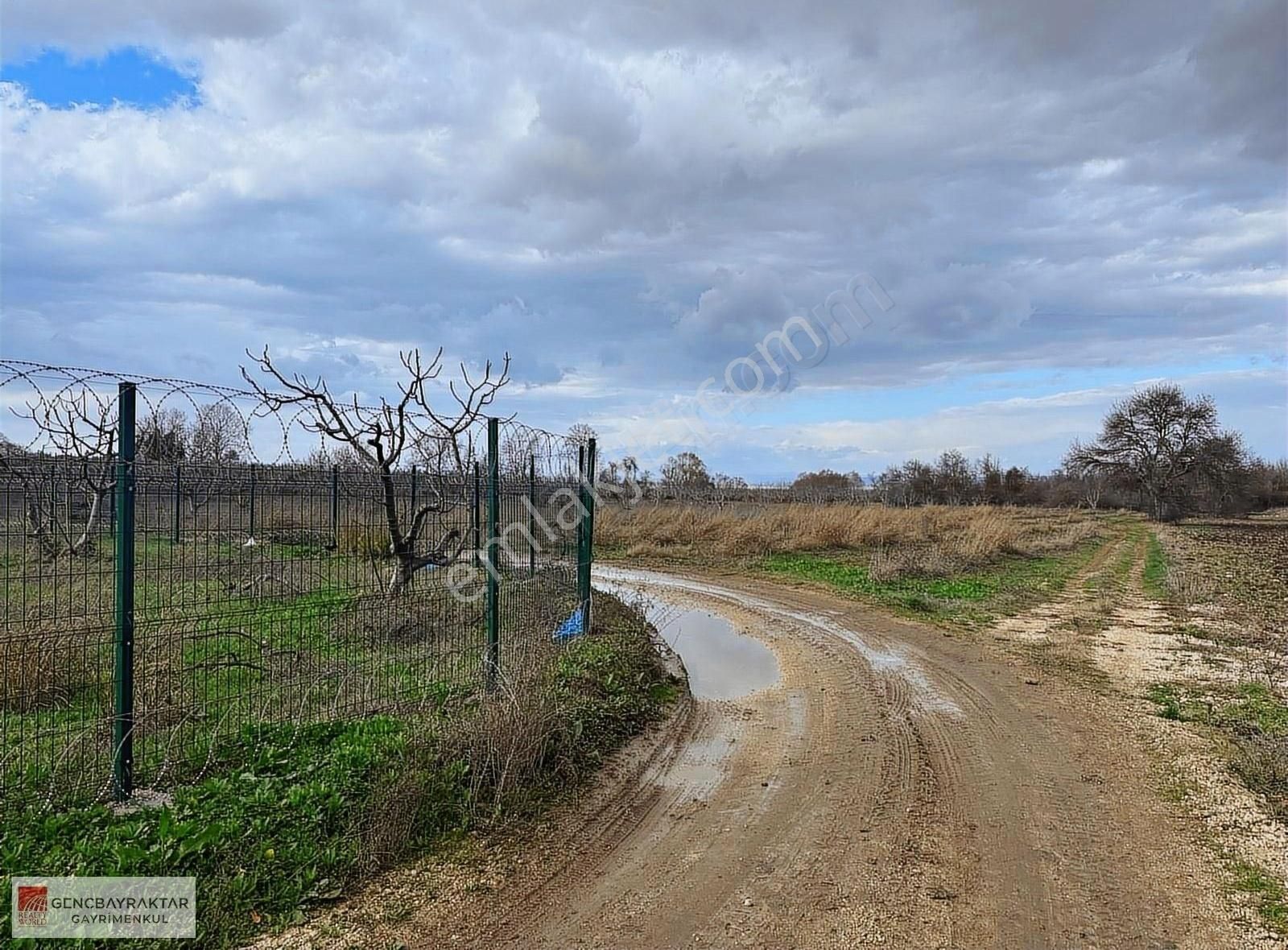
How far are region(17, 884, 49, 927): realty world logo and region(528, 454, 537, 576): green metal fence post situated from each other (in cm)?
512

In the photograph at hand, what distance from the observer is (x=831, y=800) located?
5258 mm

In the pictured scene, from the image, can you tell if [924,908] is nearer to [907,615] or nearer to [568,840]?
[568,840]

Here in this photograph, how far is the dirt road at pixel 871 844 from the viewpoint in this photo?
3.75 meters

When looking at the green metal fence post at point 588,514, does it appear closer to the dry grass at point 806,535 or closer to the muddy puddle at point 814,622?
the muddy puddle at point 814,622

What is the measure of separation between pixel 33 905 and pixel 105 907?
27 cm

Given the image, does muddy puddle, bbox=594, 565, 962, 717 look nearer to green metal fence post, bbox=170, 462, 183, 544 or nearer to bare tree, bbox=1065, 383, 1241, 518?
green metal fence post, bbox=170, 462, 183, 544

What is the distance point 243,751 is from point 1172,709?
24.4ft

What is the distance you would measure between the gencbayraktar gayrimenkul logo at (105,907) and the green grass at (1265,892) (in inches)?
188

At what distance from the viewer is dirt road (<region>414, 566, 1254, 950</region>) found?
12.3 ft

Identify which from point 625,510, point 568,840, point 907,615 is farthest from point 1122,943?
point 625,510

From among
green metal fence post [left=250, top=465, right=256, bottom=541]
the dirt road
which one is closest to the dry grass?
the dirt road

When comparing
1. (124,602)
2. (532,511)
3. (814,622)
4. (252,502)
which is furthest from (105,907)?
(814,622)

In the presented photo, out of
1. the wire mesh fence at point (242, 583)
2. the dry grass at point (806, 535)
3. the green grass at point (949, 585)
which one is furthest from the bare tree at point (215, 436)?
the dry grass at point (806, 535)

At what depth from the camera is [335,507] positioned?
21.4 ft
